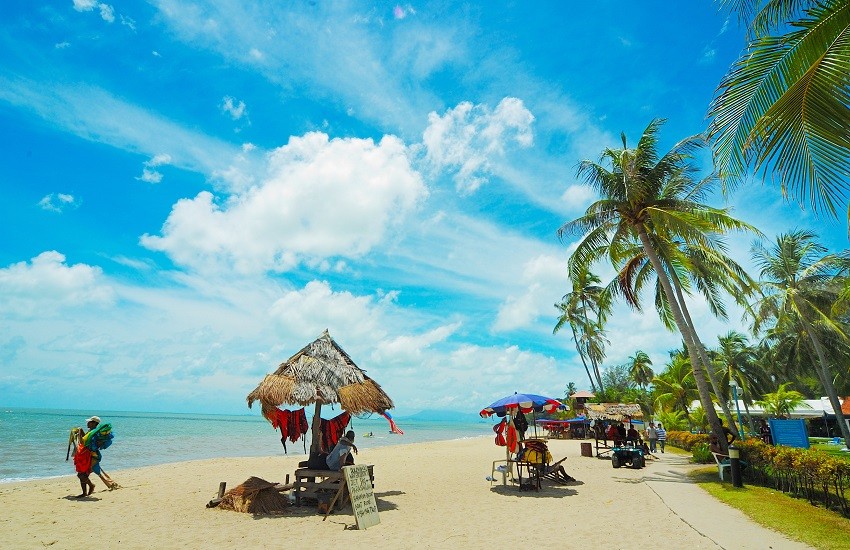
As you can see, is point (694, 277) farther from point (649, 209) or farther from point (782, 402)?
point (782, 402)

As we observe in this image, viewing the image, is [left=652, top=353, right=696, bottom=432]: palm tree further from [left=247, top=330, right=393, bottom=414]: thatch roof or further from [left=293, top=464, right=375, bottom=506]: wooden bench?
[left=293, top=464, right=375, bottom=506]: wooden bench

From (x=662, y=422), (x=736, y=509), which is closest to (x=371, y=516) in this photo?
(x=736, y=509)

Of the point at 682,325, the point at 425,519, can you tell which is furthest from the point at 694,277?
the point at 425,519

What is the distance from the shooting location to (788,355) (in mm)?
29781

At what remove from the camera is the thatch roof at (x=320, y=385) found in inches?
370

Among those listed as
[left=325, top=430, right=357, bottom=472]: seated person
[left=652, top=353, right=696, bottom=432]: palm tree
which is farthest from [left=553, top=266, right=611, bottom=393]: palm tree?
[left=325, top=430, right=357, bottom=472]: seated person

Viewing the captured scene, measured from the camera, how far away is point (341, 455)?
905 cm

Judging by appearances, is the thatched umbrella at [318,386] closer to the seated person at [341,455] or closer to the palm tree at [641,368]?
the seated person at [341,455]

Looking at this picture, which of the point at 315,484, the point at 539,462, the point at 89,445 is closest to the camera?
the point at 315,484

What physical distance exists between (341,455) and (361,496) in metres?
1.47

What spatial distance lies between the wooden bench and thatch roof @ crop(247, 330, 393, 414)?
1235 millimetres

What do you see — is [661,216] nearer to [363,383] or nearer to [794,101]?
[794,101]

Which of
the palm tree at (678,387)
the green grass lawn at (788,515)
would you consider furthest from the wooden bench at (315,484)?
the palm tree at (678,387)

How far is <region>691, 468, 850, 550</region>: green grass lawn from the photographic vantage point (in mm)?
6129
